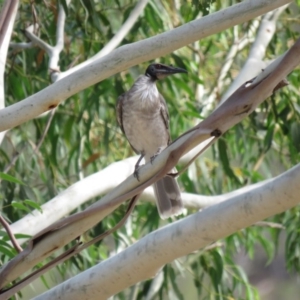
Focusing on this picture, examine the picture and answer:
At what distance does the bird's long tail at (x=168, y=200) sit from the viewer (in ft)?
11.5

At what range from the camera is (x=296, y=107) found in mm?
4129

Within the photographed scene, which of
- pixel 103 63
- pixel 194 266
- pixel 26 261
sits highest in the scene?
pixel 103 63

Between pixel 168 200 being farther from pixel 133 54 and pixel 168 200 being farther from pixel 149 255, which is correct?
pixel 133 54

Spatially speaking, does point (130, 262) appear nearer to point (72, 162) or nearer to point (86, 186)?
point (86, 186)

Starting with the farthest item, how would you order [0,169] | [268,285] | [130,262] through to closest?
[268,285] → [0,169] → [130,262]

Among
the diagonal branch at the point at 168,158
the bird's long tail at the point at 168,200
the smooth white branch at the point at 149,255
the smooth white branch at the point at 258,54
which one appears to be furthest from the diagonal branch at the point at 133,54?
the smooth white branch at the point at 258,54

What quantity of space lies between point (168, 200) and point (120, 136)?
1.91 meters

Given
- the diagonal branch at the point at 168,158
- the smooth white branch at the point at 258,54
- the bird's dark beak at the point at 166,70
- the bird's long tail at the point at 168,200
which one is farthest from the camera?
the smooth white branch at the point at 258,54

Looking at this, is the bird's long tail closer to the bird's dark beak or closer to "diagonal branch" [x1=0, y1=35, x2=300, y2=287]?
the bird's dark beak

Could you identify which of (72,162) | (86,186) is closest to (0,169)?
(72,162)

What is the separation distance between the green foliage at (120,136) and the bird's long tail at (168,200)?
64 centimetres

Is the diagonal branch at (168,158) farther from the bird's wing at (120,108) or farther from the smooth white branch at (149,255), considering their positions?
the bird's wing at (120,108)

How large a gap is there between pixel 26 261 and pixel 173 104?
2.76 meters

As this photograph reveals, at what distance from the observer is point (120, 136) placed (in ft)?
17.7
